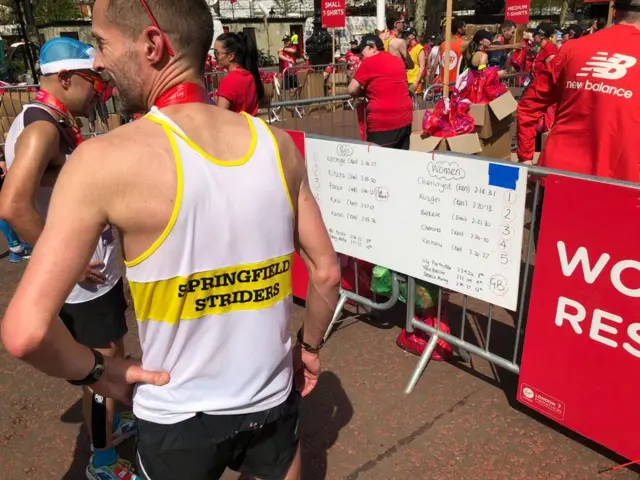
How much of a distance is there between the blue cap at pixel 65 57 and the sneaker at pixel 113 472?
6.13ft

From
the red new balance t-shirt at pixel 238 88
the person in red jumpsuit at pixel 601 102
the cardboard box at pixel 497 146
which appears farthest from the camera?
the cardboard box at pixel 497 146

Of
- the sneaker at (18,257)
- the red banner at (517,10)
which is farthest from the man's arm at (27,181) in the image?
the red banner at (517,10)

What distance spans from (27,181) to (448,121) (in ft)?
12.7

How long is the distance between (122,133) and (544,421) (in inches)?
107

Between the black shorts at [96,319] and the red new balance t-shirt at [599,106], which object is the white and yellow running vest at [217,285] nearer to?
the black shorts at [96,319]

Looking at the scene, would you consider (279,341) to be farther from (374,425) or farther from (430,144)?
(430,144)

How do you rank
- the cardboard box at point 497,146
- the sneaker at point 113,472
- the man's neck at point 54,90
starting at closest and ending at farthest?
the man's neck at point 54,90
the sneaker at point 113,472
the cardboard box at point 497,146

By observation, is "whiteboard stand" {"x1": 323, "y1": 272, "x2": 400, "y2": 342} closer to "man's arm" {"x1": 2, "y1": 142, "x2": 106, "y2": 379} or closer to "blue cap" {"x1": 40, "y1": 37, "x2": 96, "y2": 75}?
"blue cap" {"x1": 40, "y1": 37, "x2": 96, "y2": 75}

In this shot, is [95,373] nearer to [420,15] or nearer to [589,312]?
[589,312]

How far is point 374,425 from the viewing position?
2.97 meters

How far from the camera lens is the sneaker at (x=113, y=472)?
2551 mm

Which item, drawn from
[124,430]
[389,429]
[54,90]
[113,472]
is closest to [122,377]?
[113,472]


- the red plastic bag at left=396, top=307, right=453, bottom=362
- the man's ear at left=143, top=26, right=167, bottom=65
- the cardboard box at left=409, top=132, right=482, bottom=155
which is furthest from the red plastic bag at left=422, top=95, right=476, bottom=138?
the man's ear at left=143, top=26, right=167, bottom=65

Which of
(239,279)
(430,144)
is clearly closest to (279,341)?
(239,279)
